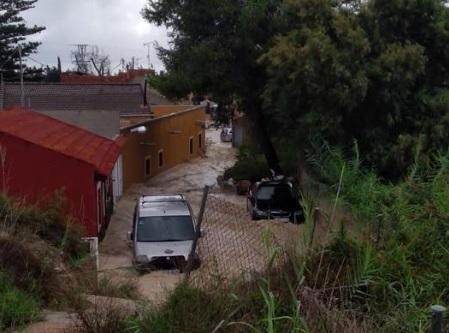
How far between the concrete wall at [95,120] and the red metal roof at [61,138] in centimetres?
1049

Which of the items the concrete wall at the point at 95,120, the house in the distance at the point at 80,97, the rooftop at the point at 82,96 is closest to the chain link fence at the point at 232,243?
the concrete wall at the point at 95,120

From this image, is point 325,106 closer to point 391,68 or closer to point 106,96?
point 391,68

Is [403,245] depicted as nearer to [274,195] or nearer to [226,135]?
[274,195]

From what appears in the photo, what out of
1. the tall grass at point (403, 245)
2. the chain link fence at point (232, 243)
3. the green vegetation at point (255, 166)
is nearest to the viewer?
the tall grass at point (403, 245)

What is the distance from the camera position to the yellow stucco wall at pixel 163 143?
40.5 m

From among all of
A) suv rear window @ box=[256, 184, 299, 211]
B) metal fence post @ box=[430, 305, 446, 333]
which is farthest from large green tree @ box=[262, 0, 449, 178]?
metal fence post @ box=[430, 305, 446, 333]

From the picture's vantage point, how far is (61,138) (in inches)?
939

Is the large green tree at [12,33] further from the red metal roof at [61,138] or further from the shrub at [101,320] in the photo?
the shrub at [101,320]

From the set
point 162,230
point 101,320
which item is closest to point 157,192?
point 162,230

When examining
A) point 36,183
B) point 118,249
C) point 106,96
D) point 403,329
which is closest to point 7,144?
point 36,183

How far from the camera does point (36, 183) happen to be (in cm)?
2184

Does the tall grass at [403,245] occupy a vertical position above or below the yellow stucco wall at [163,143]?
above

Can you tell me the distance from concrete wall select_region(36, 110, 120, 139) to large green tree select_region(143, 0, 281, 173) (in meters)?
2.68

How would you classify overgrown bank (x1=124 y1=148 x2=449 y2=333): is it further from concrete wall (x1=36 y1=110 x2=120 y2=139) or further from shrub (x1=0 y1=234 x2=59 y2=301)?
concrete wall (x1=36 y1=110 x2=120 y2=139)
